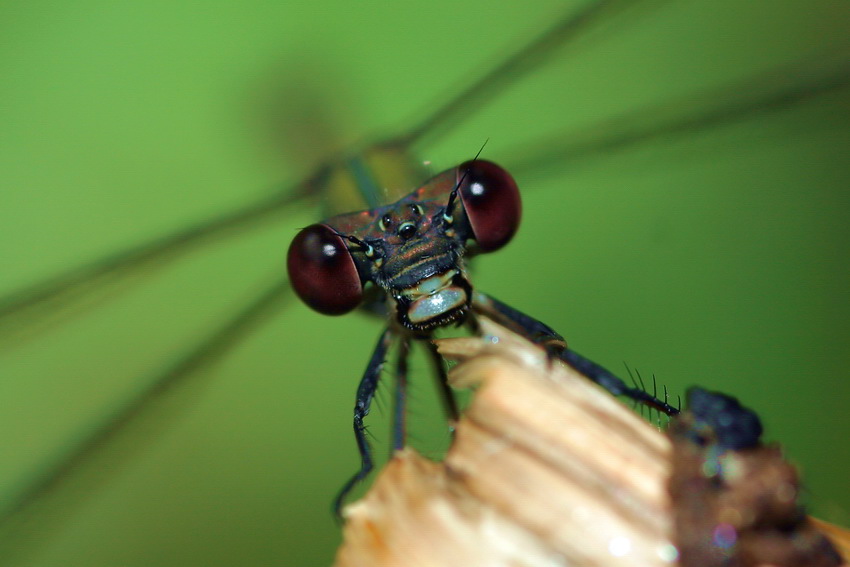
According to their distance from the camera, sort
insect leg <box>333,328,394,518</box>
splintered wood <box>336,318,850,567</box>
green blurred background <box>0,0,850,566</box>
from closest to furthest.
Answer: splintered wood <box>336,318,850,567</box>
insect leg <box>333,328,394,518</box>
green blurred background <box>0,0,850,566</box>

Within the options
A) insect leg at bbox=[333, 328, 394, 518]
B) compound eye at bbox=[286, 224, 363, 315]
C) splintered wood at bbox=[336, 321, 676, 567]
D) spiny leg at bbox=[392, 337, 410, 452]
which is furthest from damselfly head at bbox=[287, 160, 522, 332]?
splintered wood at bbox=[336, 321, 676, 567]

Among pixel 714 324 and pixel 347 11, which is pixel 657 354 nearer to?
pixel 714 324

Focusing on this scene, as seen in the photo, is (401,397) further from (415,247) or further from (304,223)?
(304,223)

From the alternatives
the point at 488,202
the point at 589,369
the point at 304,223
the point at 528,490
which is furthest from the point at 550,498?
the point at 304,223

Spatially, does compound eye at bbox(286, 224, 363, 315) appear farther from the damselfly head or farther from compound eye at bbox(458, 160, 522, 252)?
compound eye at bbox(458, 160, 522, 252)

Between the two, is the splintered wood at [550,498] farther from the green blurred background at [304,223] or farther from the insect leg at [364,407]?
the green blurred background at [304,223]

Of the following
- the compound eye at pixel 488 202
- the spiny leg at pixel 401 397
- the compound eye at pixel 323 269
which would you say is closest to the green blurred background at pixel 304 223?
the spiny leg at pixel 401 397
